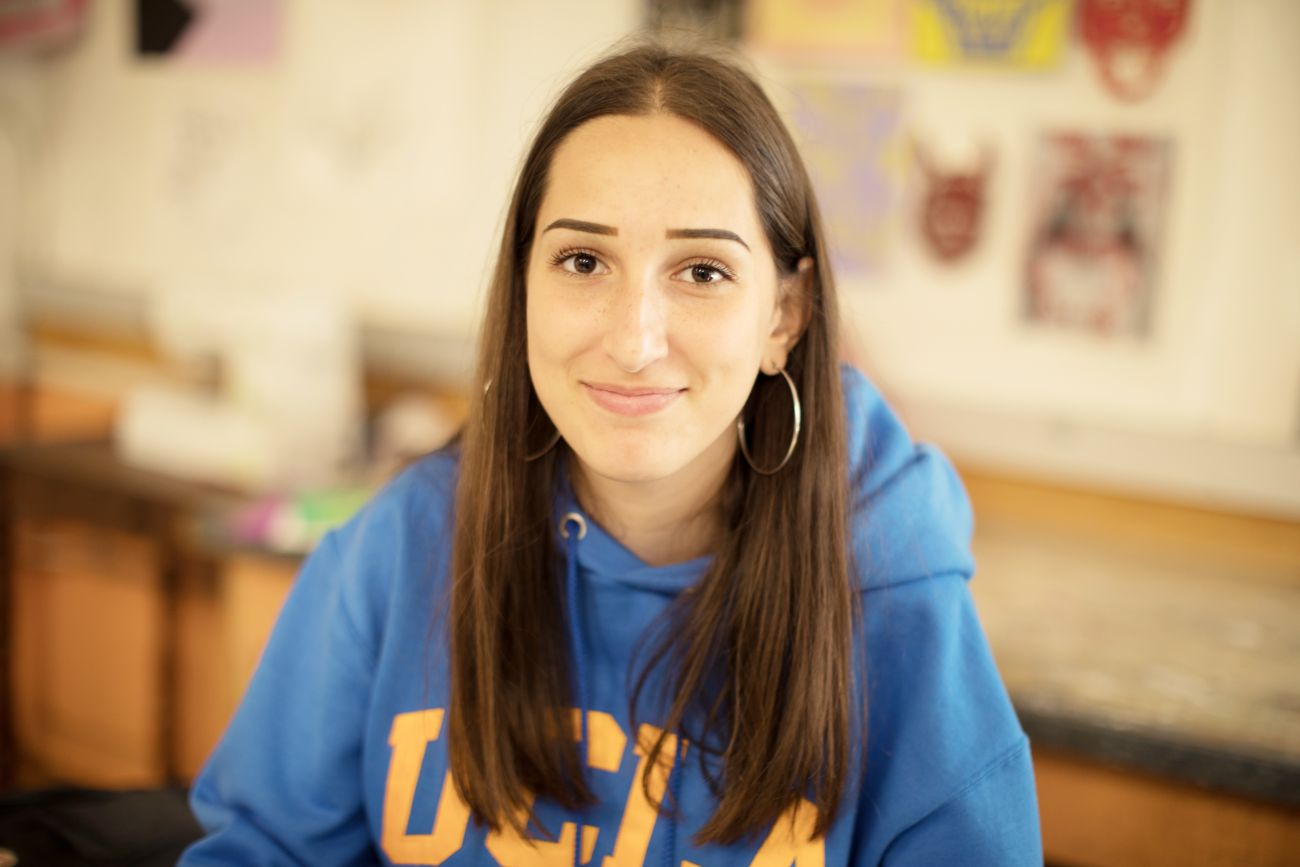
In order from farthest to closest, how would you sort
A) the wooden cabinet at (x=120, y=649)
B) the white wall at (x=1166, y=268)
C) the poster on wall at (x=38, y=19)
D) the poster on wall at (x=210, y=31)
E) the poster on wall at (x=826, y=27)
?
the poster on wall at (x=38, y=19), the poster on wall at (x=210, y=31), the wooden cabinet at (x=120, y=649), the poster on wall at (x=826, y=27), the white wall at (x=1166, y=268)

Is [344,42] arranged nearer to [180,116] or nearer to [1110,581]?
[180,116]

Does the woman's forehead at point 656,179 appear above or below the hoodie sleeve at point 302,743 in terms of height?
above

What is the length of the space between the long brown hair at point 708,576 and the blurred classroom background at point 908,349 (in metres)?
0.52

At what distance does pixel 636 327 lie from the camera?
1.04 m

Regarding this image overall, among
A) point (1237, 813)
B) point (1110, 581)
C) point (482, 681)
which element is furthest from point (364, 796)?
point (1110, 581)

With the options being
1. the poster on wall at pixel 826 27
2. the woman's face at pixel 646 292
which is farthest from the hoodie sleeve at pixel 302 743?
the poster on wall at pixel 826 27

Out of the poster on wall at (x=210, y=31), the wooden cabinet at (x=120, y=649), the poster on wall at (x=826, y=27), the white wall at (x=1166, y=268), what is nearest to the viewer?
the white wall at (x=1166, y=268)

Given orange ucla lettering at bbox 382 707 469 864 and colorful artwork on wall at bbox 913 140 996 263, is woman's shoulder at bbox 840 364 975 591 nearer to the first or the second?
orange ucla lettering at bbox 382 707 469 864

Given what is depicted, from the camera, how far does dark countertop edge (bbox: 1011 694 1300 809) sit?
1.43 metres

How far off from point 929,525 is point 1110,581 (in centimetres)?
100

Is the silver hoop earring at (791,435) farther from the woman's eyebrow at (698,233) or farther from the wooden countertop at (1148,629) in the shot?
the wooden countertop at (1148,629)

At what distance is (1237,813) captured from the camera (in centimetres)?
149

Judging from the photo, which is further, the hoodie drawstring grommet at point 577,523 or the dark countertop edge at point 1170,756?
the dark countertop edge at point 1170,756

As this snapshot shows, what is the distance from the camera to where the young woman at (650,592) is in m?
1.08
